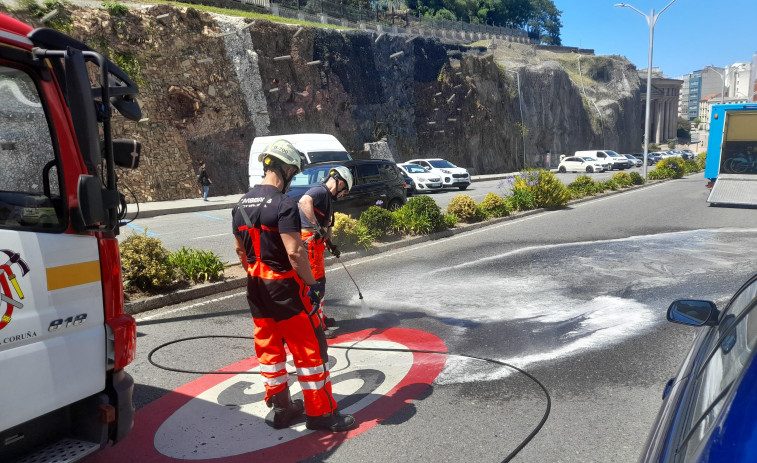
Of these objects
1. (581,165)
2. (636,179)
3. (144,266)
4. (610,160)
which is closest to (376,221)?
(144,266)

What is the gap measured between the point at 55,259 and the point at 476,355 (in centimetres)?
Result: 385

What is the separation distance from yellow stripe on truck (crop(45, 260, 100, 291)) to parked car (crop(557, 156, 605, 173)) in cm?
4667

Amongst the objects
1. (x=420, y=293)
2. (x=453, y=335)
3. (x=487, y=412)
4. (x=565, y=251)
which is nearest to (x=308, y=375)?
(x=487, y=412)

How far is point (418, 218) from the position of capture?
43.4 ft

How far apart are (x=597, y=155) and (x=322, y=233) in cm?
4693

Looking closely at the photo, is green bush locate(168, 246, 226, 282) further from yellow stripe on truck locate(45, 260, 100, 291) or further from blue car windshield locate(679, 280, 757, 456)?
blue car windshield locate(679, 280, 757, 456)

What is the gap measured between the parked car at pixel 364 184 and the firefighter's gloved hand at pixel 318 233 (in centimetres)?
713

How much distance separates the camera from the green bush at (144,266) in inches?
298

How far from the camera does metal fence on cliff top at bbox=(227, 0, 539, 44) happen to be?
41.9 metres

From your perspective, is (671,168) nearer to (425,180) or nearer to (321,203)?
A: (425,180)

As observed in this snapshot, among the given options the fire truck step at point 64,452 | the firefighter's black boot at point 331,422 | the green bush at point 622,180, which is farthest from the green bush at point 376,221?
the green bush at point 622,180

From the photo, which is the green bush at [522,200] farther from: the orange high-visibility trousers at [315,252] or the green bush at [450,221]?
the orange high-visibility trousers at [315,252]

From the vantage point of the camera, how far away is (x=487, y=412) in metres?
4.27

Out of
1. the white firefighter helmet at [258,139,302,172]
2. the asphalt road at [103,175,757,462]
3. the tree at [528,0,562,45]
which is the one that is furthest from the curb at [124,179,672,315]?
the tree at [528,0,562,45]
